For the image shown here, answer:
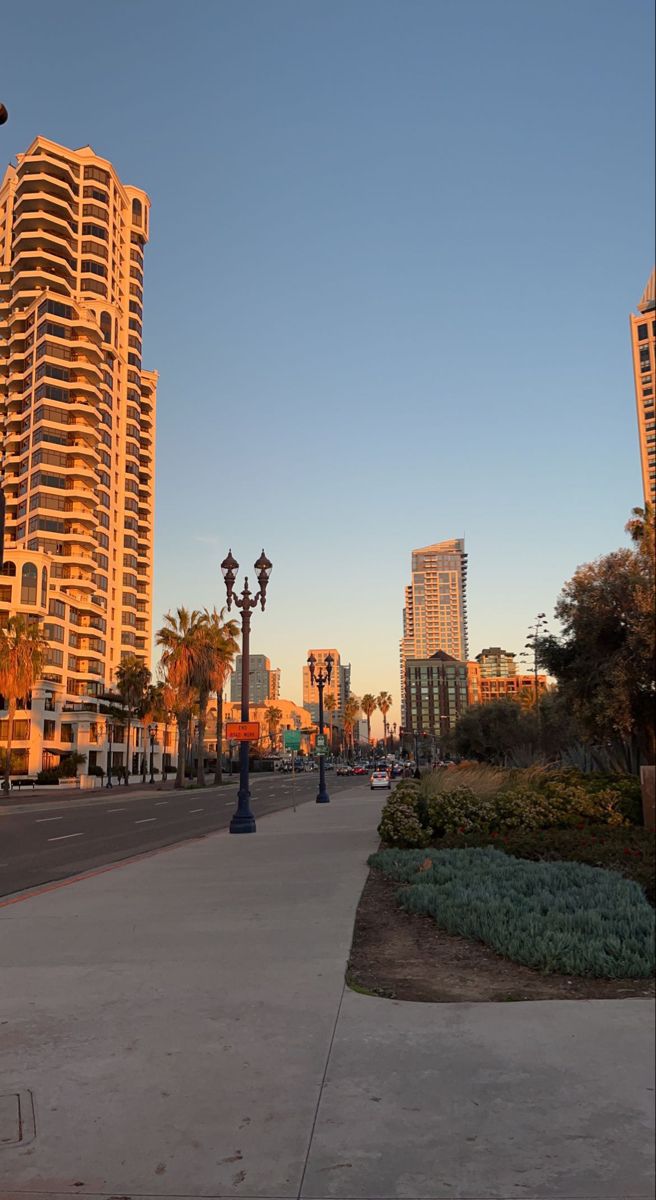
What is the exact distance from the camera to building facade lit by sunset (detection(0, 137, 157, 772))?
81.7 metres

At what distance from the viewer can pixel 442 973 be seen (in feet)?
22.1

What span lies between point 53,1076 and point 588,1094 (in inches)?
112

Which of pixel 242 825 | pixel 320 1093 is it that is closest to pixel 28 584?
pixel 242 825

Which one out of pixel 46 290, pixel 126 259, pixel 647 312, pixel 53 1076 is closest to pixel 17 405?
pixel 46 290

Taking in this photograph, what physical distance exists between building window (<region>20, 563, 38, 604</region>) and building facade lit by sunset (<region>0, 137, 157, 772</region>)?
0.11m

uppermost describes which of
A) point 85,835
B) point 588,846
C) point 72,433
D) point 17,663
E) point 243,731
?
point 72,433

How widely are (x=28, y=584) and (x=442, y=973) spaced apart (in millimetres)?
73322

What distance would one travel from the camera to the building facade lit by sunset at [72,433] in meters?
81.7

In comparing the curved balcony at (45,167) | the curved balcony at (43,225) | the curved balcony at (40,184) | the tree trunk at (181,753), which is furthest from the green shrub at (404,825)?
the curved balcony at (45,167)

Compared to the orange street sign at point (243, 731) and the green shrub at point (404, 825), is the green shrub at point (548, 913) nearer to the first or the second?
the green shrub at point (404, 825)

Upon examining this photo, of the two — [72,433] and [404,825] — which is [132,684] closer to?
[72,433]

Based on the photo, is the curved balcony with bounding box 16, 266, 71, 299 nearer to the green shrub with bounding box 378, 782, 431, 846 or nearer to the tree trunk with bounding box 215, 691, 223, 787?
the tree trunk with bounding box 215, 691, 223, 787

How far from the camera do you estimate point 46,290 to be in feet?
307

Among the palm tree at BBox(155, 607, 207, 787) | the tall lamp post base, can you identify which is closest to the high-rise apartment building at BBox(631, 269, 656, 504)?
the palm tree at BBox(155, 607, 207, 787)
